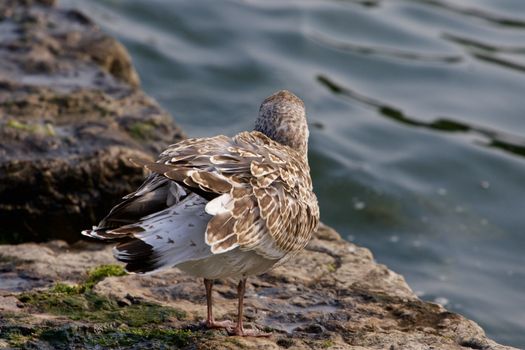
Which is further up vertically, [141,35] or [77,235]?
[141,35]

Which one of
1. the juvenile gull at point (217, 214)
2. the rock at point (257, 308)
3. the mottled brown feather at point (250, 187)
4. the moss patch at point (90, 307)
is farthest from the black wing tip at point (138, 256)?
the moss patch at point (90, 307)

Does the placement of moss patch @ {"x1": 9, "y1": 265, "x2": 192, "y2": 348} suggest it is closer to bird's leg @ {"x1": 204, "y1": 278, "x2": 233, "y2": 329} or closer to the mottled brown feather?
bird's leg @ {"x1": 204, "y1": 278, "x2": 233, "y2": 329}

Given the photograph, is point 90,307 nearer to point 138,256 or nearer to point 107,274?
point 107,274

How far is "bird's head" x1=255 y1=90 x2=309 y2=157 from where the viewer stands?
6.47 metres

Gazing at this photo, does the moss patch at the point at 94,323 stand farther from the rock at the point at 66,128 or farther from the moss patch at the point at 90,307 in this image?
the rock at the point at 66,128

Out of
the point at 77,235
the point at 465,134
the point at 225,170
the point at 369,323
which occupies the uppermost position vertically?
the point at 465,134

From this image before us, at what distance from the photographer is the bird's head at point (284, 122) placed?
647 cm

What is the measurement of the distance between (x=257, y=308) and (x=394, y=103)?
8.30 meters

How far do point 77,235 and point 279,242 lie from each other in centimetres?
265

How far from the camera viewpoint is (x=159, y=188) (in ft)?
17.2

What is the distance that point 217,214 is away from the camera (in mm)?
4949

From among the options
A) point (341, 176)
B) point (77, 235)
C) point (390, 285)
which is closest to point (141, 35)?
point (341, 176)

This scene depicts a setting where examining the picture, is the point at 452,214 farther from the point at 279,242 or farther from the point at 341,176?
the point at 279,242

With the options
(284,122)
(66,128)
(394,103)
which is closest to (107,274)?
(284,122)
